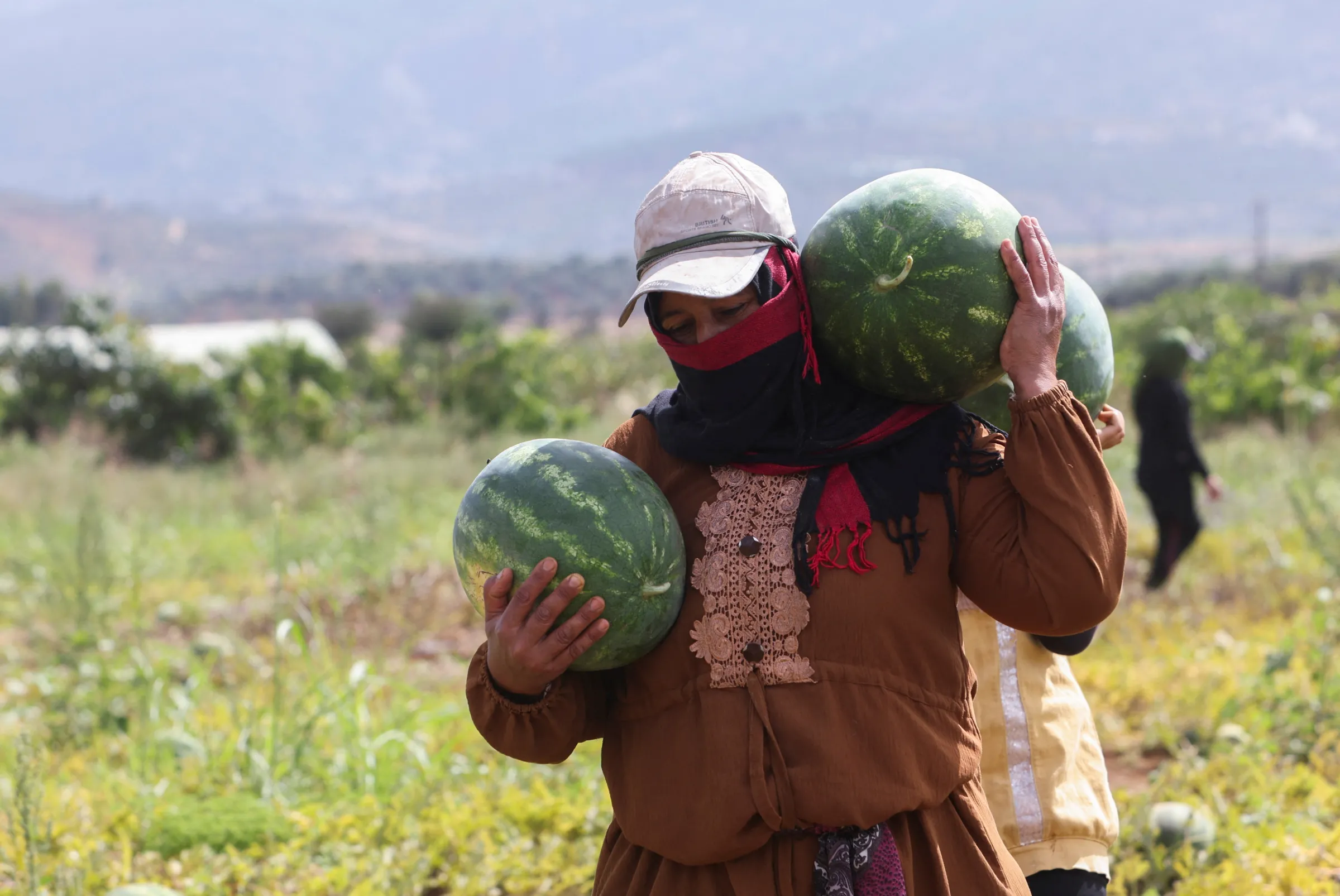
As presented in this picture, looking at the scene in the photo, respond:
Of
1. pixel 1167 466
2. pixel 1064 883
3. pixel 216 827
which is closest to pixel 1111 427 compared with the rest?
pixel 1064 883

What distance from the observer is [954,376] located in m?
2.05

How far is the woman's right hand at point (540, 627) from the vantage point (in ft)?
6.73

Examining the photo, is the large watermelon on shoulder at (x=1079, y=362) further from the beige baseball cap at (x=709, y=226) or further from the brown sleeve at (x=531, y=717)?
the brown sleeve at (x=531, y=717)

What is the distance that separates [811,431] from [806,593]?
0.95 feet

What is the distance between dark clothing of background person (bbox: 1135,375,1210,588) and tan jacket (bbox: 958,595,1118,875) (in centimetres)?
608

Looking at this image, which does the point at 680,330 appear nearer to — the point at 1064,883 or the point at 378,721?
the point at 1064,883

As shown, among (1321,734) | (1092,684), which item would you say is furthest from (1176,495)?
(1321,734)

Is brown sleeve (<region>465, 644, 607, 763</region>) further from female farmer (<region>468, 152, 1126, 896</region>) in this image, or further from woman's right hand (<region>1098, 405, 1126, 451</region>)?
woman's right hand (<region>1098, 405, 1126, 451</region>)

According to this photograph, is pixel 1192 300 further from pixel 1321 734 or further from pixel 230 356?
pixel 1321 734

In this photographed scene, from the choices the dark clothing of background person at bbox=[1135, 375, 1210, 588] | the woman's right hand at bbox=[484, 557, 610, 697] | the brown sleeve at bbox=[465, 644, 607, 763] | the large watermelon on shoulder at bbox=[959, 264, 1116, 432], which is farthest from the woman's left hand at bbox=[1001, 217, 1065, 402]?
the dark clothing of background person at bbox=[1135, 375, 1210, 588]

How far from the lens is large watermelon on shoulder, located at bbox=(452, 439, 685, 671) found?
6.78 ft

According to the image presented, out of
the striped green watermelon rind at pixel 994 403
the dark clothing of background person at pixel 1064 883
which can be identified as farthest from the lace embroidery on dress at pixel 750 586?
the dark clothing of background person at pixel 1064 883

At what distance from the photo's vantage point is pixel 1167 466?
27.2 feet

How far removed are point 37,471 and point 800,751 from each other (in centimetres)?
1331
